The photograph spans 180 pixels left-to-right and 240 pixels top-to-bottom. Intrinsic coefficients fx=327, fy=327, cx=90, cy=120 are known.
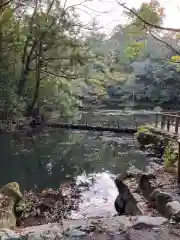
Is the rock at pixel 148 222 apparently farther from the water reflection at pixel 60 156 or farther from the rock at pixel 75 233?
the water reflection at pixel 60 156

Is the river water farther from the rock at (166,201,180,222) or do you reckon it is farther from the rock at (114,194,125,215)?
the rock at (166,201,180,222)

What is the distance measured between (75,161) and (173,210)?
762cm

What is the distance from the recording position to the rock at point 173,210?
4.63m

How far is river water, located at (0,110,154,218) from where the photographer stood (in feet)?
27.5

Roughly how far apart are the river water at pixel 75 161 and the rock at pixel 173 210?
7.17 feet

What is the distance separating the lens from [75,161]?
12289 millimetres

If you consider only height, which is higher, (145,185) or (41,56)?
(41,56)

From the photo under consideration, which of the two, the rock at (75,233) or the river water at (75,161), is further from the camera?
the river water at (75,161)

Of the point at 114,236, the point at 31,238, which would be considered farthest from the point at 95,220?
the point at 31,238

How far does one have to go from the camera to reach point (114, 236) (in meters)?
4.17

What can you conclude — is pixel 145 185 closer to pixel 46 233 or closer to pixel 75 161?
pixel 46 233

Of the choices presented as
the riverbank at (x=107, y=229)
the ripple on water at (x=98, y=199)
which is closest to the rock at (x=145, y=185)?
the riverbank at (x=107, y=229)

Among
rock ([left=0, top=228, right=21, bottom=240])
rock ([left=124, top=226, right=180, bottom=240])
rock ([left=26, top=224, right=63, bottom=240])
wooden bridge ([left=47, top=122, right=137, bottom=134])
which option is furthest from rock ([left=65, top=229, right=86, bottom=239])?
wooden bridge ([left=47, top=122, right=137, bottom=134])

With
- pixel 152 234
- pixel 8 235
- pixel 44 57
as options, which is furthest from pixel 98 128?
pixel 8 235
